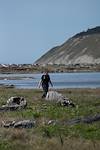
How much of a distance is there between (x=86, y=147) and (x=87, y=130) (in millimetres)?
3655

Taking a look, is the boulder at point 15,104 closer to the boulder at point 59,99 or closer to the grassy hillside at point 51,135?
the boulder at point 59,99

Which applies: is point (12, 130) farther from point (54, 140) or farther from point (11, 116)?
point (11, 116)

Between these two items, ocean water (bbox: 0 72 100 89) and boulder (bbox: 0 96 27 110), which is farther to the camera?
ocean water (bbox: 0 72 100 89)

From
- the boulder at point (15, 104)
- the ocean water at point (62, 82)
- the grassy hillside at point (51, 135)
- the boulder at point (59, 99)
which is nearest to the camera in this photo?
the grassy hillside at point (51, 135)

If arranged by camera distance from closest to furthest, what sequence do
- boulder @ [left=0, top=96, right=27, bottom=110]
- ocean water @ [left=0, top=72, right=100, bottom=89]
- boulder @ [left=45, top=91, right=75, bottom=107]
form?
Answer: boulder @ [left=0, top=96, right=27, bottom=110], boulder @ [left=45, top=91, right=75, bottom=107], ocean water @ [left=0, top=72, right=100, bottom=89]

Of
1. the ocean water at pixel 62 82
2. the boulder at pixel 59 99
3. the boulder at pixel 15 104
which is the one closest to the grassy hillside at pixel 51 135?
the boulder at pixel 15 104

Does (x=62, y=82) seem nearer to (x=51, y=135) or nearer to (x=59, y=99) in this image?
(x=59, y=99)

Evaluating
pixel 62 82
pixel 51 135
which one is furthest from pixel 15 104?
pixel 62 82

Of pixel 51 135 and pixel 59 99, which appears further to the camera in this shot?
pixel 59 99

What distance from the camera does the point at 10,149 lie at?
16.0 metres

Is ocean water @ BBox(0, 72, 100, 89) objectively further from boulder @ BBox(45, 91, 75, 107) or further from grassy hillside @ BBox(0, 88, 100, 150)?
grassy hillside @ BBox(0, 88, 100, 150)

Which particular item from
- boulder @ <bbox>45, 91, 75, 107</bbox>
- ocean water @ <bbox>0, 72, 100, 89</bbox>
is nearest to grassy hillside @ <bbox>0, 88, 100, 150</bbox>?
boulder @ <bbox>45, 91, 75, 107</bbox>

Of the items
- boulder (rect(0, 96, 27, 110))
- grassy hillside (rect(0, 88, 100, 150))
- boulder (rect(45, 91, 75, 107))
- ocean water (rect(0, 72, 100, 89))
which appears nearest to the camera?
grassy hillside (rect(0, 88, 100, 150))

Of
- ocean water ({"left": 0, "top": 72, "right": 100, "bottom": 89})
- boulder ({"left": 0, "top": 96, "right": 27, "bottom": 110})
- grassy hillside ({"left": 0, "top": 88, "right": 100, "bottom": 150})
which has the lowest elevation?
ocean water ({"left": 0, "top": 72, "right": 100, "bottom": 89})
